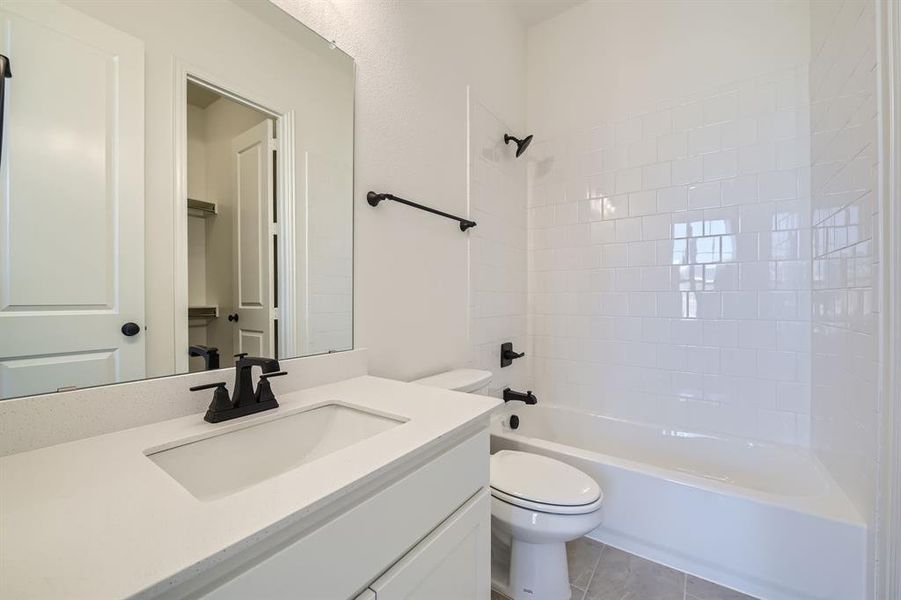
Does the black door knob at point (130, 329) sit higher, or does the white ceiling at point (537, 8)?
the white ceiling at point (537, 8)

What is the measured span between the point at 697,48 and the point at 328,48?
1913mm

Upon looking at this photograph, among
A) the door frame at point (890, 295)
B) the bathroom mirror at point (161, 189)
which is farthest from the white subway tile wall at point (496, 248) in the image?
the door frame at point (890, 295)

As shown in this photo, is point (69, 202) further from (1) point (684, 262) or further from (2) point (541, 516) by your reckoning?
(1) point (684, 262)

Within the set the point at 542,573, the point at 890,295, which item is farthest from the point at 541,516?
the point at 890,295

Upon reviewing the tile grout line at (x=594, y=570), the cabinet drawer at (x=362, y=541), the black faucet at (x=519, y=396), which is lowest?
the tile grout line at (x=594, y=570)

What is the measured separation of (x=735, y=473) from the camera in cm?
176

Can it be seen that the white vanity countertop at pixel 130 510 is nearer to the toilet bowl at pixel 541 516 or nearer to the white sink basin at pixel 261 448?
the white sink basin at pixel 261 448

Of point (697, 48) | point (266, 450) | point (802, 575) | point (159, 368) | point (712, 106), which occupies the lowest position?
point (802, 575)

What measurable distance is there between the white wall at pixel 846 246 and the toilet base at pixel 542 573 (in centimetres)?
96

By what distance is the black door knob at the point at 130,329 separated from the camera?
767 millimetres

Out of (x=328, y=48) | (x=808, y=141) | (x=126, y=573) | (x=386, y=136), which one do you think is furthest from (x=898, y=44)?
(x=126, y=573)

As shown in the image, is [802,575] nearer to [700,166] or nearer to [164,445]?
[700,166]

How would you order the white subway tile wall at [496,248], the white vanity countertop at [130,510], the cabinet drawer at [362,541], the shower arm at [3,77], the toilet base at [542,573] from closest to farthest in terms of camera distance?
the white vanity countertop at [130,510], the cabinet drawer at [362,541], the shower arm at [3,77], the toilet base at [542,573], the white subway tile wall at [496,248]

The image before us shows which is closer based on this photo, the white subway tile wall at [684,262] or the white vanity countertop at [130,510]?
→ the white vanity countertop at [130,510]
